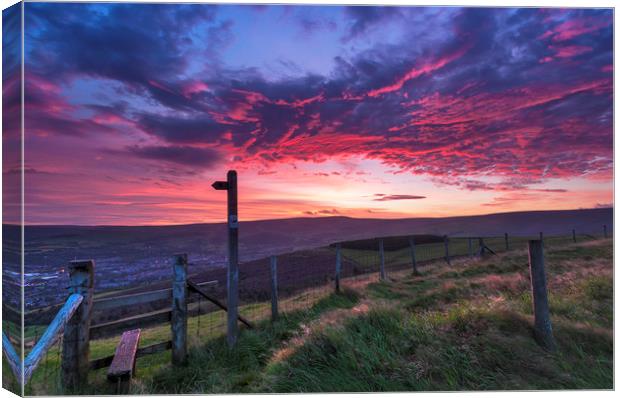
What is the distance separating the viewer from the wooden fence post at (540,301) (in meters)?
4.50

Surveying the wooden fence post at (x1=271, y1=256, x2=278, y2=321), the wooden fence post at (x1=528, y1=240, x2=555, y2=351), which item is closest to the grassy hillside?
the wooden fence post at (x1=528, y1=240, x2=555, y2=351)

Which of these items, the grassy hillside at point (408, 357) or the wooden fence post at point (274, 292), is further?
the wooden fence post at point (274, 292)

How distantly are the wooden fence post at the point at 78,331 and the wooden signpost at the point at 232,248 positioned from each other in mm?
2050

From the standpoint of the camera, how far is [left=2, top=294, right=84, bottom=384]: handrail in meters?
3.21

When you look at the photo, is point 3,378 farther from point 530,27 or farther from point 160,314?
point 530,27

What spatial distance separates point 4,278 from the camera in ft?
15.3

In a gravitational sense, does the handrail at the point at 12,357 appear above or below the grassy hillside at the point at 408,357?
above

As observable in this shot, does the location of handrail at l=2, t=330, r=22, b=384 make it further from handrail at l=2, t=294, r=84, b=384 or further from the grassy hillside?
the grassy hillside

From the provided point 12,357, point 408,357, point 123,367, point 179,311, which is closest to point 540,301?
point 408,357

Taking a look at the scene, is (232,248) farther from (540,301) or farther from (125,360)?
(540,301)

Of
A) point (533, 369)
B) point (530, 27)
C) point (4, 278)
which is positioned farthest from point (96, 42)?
point (533, 369)

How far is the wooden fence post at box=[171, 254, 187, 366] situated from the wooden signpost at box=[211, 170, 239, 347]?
2.51 ft

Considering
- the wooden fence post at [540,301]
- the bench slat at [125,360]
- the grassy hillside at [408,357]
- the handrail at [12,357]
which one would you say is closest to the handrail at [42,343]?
the handrail at [12,357]

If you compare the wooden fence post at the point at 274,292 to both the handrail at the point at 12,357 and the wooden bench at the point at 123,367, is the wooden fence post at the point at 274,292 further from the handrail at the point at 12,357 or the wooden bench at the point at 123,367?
the handrail at the point at 12,357
